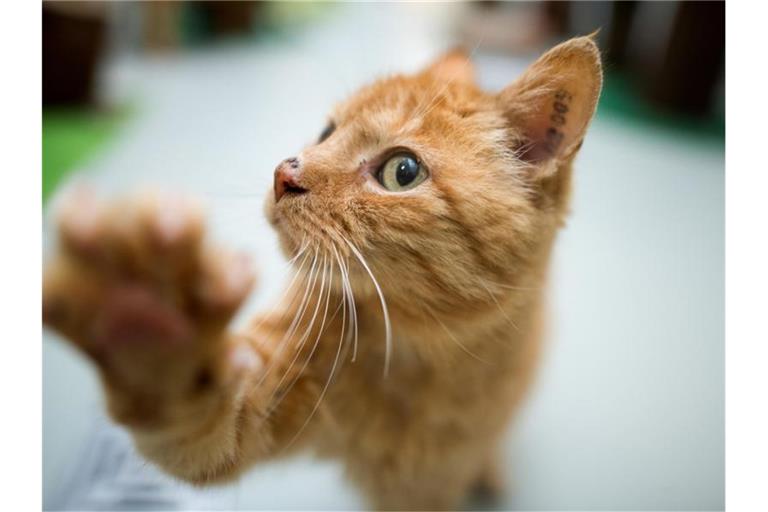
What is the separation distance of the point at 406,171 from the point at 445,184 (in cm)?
6

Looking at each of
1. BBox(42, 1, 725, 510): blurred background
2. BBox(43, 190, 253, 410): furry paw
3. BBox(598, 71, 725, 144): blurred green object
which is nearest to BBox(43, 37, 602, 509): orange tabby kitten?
BBox(43, 190, 253, 410): furry paw

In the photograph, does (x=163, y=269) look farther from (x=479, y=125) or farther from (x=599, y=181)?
(x=599, y=181)

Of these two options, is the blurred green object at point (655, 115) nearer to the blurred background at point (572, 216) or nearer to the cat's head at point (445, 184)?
the blurred background at point (572, 216)

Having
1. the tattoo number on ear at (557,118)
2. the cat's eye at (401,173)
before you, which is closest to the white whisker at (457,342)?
the cat's eye at (401,173)

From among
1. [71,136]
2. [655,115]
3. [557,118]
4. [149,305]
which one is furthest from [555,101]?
[71,136]

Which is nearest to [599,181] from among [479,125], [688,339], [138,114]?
[688,339]

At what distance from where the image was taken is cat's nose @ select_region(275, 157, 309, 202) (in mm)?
767

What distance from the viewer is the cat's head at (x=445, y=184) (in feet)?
2.52

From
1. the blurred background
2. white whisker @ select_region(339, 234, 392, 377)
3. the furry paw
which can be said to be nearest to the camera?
the furry paw

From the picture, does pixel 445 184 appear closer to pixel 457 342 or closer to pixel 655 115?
pixel 457 342

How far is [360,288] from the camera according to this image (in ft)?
2.65

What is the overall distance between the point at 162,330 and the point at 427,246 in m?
0.36

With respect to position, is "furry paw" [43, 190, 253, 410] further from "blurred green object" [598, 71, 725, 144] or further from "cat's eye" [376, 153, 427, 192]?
"blurred green object" [598, 71, 725, 144]
